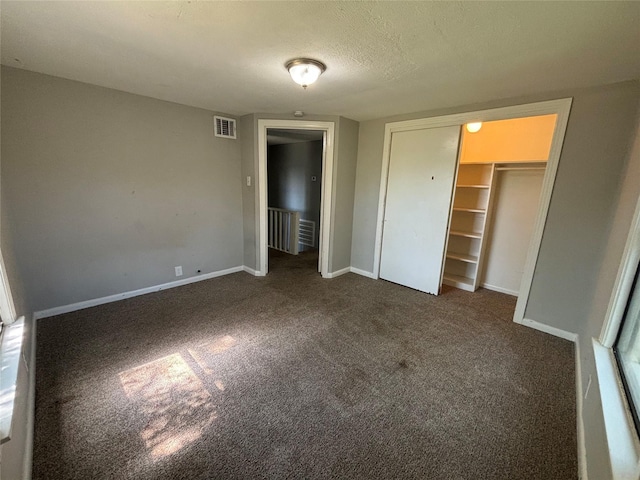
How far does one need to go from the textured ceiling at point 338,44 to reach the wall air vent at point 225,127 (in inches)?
33.6

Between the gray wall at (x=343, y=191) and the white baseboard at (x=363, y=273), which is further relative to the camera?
the white baseboard at (x=363, y=273)

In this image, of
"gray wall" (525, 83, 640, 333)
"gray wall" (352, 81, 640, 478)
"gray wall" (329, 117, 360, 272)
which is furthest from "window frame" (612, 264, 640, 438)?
"gray wall" (329, 117, 360, 272)

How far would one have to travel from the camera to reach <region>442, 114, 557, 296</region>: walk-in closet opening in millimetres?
3166

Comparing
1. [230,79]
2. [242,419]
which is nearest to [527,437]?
[242,419]

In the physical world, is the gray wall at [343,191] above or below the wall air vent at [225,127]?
below

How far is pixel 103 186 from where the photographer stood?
272 centimetres

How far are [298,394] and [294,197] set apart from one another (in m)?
4.69

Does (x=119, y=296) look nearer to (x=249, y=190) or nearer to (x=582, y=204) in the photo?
(x=249, y=190)

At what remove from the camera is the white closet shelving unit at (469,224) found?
3439 mm

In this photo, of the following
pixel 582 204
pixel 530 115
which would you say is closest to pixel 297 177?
pixel 530 115

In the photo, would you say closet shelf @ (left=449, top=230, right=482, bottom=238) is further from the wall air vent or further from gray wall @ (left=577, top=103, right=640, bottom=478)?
the wall air vent

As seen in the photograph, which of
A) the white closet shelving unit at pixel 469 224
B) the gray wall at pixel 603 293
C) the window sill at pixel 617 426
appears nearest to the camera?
the window sill at pixel 617 426

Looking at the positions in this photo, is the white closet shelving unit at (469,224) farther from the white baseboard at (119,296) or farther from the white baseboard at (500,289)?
the white baseboard at (119,296)

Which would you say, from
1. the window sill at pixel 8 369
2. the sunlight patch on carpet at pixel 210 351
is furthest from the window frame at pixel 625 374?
the window sill at pixel 8 369
